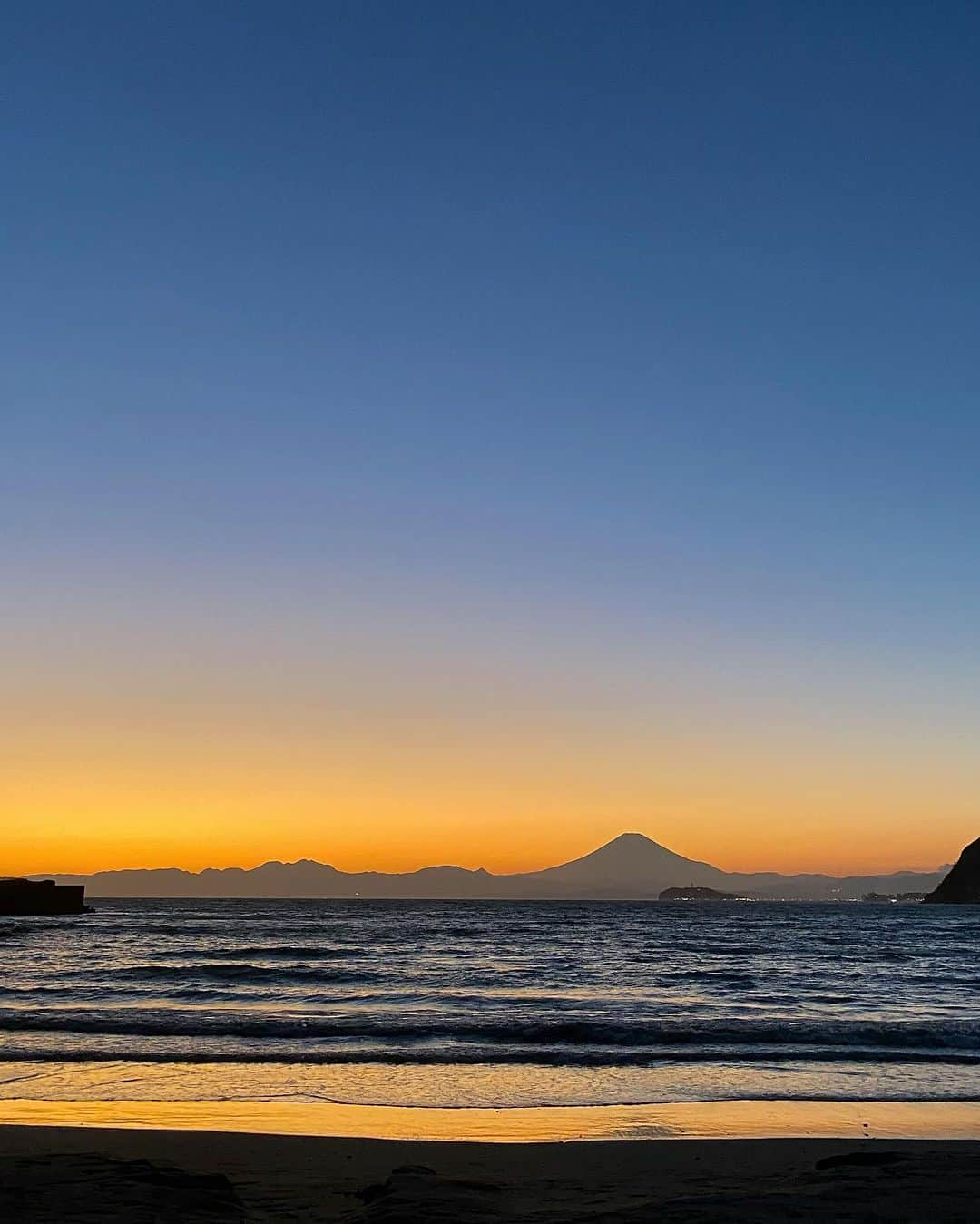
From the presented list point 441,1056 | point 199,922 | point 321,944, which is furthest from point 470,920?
→ point 441,1056

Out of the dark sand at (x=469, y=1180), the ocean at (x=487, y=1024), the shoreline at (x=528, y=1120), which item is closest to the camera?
the dark sand at (x=469, y=1180)

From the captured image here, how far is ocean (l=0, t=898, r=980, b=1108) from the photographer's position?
1773cm

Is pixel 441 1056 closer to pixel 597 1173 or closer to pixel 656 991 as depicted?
pixel 597 1173

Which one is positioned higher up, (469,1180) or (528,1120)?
(469,1180)

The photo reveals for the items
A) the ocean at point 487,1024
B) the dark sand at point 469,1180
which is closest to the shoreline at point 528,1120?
the dark sand at point 469,1180

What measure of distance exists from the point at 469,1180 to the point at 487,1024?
55.3ft

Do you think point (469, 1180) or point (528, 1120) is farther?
point (528, 1120)

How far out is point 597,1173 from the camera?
11.0 m

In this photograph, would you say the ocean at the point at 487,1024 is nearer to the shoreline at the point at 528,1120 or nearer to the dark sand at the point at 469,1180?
the shoreline at the point at 528,1120

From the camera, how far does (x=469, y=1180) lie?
1025 centimetres

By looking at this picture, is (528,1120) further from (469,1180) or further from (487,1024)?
(487,1024)

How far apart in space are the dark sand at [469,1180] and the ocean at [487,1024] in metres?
3.98

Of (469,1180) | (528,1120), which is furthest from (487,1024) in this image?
(469,1180)

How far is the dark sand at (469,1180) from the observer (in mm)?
8602
